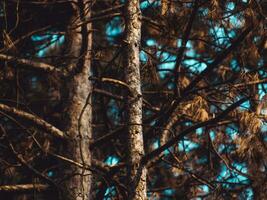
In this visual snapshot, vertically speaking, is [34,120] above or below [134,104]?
above

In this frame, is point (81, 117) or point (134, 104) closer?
point (134, 104)

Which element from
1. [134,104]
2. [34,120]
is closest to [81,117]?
[34,120]

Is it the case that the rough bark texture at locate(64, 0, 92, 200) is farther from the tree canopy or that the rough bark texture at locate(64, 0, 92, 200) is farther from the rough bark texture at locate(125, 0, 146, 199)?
the rough bark texture at locate(125, 0, 146, 199)

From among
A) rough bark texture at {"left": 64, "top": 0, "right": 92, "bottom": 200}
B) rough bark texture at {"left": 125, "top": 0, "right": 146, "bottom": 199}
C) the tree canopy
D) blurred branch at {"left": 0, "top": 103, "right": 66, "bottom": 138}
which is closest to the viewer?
rough bark texture at {"left": 125, "top": 0, "right": 146, "bottom": 199}

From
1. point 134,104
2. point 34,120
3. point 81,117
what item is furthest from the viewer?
point 34,120

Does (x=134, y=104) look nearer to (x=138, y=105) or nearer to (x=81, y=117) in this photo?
(x=138, y=105)

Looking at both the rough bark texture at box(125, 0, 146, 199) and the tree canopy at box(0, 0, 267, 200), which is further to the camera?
the tree canopy at box(0, 0, 267, 200)

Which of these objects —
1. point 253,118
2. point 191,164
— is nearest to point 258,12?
point 253,118

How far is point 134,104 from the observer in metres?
5.50

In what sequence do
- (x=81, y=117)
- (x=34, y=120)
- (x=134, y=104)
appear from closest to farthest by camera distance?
(x=134, y=104) → (x=81, y=117) → (x=34, y=120)

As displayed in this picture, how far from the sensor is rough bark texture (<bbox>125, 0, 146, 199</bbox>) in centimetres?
512

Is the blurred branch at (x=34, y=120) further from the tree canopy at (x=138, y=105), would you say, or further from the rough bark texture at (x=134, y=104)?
the rough bark texture at (x=134, y=104)

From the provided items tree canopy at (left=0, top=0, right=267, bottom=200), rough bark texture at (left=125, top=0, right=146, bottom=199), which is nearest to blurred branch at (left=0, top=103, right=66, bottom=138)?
tree canopy at (left=0, top=0, right=267, bottom=200)

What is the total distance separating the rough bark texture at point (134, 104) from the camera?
16.8 feet
